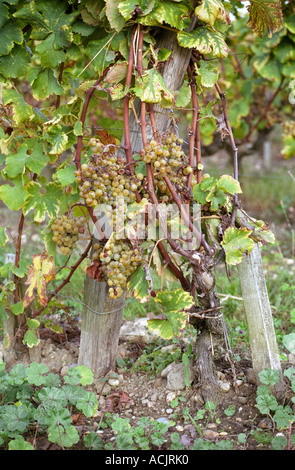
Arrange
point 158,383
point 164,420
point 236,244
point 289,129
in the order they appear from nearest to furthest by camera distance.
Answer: point 236,244
point 164,420
point 158,383
point 289,129

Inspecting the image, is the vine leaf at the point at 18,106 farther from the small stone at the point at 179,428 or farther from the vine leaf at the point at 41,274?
the small stone at the point at 179,428

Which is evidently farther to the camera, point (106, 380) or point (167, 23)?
point (106, 380)

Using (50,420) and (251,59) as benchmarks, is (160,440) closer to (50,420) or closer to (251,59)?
(50,420)

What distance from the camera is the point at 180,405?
1704 millimetres

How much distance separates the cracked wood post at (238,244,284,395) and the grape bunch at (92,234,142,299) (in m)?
0.47

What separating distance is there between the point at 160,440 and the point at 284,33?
3071mm

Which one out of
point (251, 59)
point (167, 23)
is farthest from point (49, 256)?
point (251, 59)

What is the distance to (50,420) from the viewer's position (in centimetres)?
148

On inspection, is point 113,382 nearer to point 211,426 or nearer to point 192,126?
point 211,426

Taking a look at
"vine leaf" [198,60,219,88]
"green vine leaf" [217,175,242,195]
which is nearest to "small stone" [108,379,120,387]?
"green vine leaf" [217,175,242,195]

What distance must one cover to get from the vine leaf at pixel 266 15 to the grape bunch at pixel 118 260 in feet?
2.98

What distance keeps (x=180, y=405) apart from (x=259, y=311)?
45 cm

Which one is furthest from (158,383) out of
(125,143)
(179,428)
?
(125,143)

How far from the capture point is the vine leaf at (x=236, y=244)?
1498 millimetres
